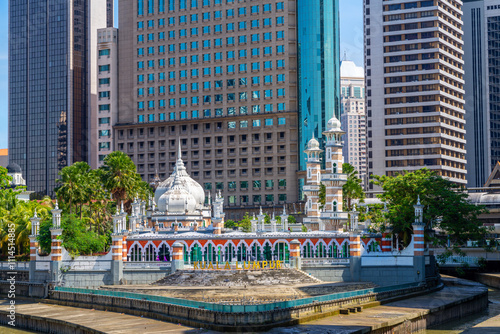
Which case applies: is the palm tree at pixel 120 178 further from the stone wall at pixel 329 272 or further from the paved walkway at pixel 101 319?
the stone wall at pixel 329 272

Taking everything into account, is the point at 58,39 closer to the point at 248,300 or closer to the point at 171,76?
the point at 171,76

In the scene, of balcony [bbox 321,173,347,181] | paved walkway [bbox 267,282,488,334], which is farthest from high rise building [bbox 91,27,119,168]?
paved walkway [bbox 267,282,488,334]

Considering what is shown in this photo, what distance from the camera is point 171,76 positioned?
149875 mm

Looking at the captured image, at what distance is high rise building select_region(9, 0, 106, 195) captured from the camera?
193250 mm

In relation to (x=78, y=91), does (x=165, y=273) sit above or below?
below

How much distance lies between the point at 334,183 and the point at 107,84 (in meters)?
92.8

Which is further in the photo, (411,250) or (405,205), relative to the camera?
(405,205)

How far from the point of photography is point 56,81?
194875 mm

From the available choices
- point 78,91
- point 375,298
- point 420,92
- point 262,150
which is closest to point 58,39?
point 78,91

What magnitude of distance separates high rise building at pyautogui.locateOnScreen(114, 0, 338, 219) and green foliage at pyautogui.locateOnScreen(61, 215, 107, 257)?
230 ft

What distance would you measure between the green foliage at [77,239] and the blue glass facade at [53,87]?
12742 centimetres

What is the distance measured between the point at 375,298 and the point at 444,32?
104 metres

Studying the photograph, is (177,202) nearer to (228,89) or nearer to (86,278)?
(86,278)

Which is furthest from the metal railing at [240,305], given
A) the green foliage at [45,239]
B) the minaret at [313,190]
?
the minaret at [313,190]
